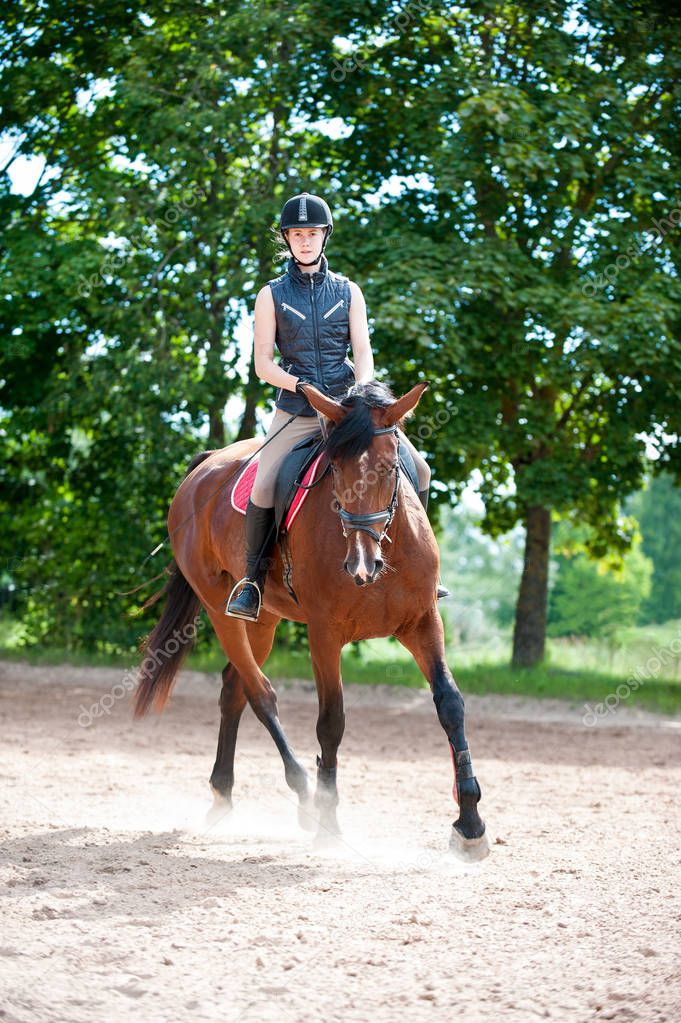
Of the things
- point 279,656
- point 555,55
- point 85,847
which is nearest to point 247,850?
point 85,847

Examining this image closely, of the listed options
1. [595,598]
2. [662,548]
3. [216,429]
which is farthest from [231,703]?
[662,548]

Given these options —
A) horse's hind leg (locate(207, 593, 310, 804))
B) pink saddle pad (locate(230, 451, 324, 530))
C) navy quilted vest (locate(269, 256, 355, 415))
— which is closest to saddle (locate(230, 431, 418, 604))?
pink saddle pad (locate(230, 451, 324, 530))

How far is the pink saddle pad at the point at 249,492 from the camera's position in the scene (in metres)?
6.17

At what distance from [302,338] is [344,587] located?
60.2 inches

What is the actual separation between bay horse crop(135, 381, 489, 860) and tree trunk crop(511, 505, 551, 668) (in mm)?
8922

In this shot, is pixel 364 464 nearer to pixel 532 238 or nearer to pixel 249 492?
pixel 249 492

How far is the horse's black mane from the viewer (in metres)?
5.28

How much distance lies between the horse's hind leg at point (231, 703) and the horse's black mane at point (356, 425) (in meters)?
2.46

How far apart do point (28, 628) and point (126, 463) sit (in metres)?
3.34

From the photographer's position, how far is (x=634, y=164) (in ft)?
46.2

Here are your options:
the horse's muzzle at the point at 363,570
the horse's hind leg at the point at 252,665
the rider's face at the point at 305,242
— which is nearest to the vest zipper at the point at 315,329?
the rider's face at the point at 305,242

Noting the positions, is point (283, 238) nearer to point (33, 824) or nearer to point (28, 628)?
point (33, 824)

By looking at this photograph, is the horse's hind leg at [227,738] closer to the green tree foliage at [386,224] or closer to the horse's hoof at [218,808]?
the horse's hoof at [218,808]

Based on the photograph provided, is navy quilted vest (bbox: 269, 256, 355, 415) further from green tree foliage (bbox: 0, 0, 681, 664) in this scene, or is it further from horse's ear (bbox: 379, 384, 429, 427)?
green tree foliage (bbox: 0, 0, 681, 664)
